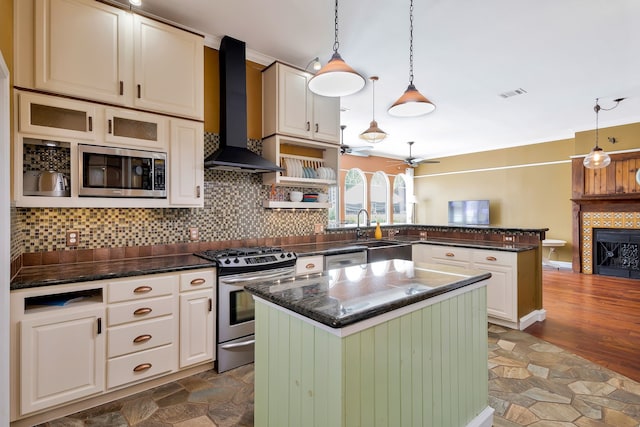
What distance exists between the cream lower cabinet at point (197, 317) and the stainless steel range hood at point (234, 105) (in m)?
1.11

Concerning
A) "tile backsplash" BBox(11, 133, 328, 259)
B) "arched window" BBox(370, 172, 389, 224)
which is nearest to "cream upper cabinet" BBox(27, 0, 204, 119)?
"tile backsplash" BBox(11, 133, 328, 259)

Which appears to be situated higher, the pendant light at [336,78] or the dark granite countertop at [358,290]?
the pendant light at [336,78]

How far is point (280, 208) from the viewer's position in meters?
3.77

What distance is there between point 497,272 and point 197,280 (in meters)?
3.12

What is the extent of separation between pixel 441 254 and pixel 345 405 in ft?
10.6

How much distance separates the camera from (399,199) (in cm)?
1036

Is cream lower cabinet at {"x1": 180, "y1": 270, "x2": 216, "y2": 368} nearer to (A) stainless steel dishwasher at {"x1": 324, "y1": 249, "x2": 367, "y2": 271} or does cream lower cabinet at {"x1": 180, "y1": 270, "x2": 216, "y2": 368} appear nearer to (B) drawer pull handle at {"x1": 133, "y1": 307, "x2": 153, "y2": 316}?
(B) drawer pull handle at {"x1": 133, "y1": 307, "x2": 153, "y2": 316}

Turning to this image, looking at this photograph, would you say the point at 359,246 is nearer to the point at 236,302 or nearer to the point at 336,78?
the point at 236,302

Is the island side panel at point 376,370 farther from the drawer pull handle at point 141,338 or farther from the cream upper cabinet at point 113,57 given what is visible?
the cream upper cabinet at point 113,57

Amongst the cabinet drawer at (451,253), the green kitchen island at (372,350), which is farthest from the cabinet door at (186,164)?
the cabinet drawer at (451,253)

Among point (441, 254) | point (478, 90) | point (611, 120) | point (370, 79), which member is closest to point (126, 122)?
point (370, 79)

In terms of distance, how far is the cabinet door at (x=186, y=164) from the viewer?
2756 millimetres

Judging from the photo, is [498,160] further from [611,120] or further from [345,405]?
[345,405]

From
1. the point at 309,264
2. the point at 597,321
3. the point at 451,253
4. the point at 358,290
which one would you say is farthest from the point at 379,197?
the point at 358,290
